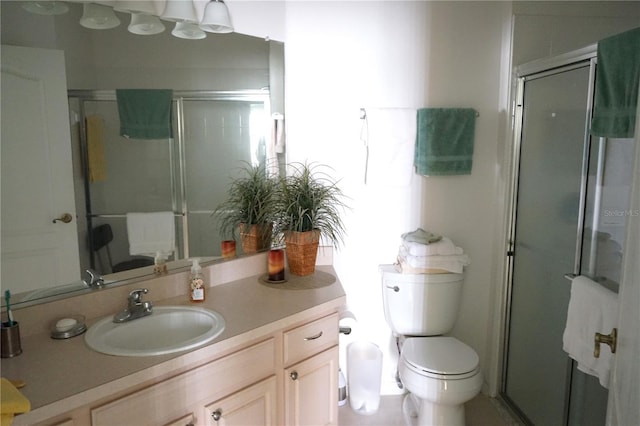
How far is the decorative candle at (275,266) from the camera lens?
189 cm

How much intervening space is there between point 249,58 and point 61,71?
2.69 feet

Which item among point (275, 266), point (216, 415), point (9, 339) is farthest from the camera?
point (275, 266)

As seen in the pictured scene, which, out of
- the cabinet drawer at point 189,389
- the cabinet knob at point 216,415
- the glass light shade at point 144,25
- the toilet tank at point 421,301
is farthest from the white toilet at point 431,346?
the glass light shade at point 144,25

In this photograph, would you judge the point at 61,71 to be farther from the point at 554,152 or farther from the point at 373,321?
the point at 554,152

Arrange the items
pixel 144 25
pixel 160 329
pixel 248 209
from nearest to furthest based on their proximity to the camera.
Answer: pixel 160 329 → pixel 144 25 → pixel 248 209

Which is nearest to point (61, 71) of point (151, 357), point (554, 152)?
point (151, 357)

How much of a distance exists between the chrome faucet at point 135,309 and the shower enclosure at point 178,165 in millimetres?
180

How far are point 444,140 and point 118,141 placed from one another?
163 centimetres

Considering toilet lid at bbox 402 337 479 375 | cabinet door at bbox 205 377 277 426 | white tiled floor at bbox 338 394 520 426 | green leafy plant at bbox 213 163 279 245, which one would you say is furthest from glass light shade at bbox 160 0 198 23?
white tiled floor at bbox 338 394 520 426

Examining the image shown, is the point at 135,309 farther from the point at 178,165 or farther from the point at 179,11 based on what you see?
the point at 179,11

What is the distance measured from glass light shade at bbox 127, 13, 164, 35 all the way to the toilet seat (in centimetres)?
186

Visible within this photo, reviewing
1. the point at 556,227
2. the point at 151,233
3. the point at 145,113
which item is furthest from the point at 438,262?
the point at 145,113

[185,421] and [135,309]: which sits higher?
[135,309]

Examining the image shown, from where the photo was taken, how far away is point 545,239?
2.12 meters
